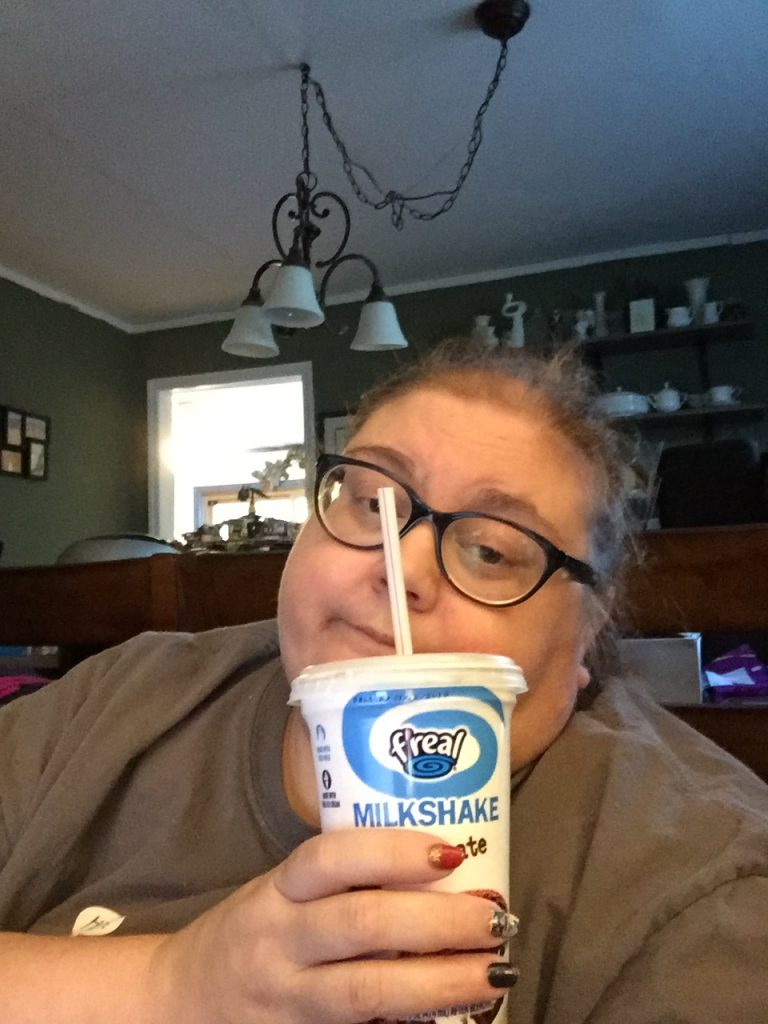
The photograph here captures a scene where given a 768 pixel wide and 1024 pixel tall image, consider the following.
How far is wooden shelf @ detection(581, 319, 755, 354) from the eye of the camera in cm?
439

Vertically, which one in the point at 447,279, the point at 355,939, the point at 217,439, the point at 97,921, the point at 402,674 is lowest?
the point at 97,921

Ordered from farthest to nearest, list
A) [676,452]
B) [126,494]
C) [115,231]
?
[126,494]
[115,231]
[676,452]

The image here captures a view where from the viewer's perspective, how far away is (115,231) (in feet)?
13.7

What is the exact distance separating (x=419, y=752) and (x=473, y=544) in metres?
0.29

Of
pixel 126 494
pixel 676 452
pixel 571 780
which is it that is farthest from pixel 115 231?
pixel 571 780

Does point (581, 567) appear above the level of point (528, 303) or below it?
below

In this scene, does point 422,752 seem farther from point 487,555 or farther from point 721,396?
point 721,396

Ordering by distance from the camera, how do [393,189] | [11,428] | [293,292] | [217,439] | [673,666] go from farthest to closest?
1. [217,439]
2. [11,428]
3. [393,189]
4. [293,292]
5. [673,666]

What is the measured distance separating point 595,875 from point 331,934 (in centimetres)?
26

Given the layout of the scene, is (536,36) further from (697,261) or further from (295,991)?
(295,991)

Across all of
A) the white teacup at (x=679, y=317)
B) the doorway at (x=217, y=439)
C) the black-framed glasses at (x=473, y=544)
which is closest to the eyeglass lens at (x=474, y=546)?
the black-framed glasses at (x=473, y=544)

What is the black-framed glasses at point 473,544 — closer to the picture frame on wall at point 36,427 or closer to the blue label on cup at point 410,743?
the blue label on cup at point 410,743

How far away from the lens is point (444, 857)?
0.49m

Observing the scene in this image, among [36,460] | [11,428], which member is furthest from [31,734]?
[36,460]
